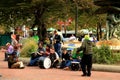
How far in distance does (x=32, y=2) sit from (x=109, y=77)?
73.9 feet

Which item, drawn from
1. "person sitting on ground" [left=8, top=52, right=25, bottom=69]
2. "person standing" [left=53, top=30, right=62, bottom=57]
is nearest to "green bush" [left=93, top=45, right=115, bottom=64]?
"person standing" [left=53, top=30, right=62, bottom=57]

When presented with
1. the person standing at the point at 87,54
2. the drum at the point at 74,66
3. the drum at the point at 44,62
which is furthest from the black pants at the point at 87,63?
the drum at the point at 44,62

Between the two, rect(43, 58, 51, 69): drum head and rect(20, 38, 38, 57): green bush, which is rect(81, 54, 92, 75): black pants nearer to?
rect(43, 58, 51, 69): drum head

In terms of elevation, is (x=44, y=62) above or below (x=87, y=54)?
below

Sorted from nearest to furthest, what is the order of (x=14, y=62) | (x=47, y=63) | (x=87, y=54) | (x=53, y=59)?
(x=87, y=54), (x=14, y=62), (x=47, y=63), (x=53, y=59)

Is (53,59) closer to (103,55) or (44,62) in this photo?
(44,62)

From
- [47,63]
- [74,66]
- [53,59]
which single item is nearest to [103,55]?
[74,66]

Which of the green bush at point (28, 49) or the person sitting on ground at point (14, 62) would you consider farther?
the green bush at point (28, 49)

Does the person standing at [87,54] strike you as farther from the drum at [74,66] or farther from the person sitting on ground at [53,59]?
the person sitting on ground at [53,59]

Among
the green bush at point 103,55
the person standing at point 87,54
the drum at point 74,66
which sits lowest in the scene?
the drum at point 74,66

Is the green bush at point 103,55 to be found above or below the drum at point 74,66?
above

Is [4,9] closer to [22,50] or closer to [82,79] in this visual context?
[22,50]

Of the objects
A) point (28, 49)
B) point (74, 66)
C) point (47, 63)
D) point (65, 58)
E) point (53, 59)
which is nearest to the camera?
point (74, 66)

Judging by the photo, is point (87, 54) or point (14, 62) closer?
point (87, 54)
